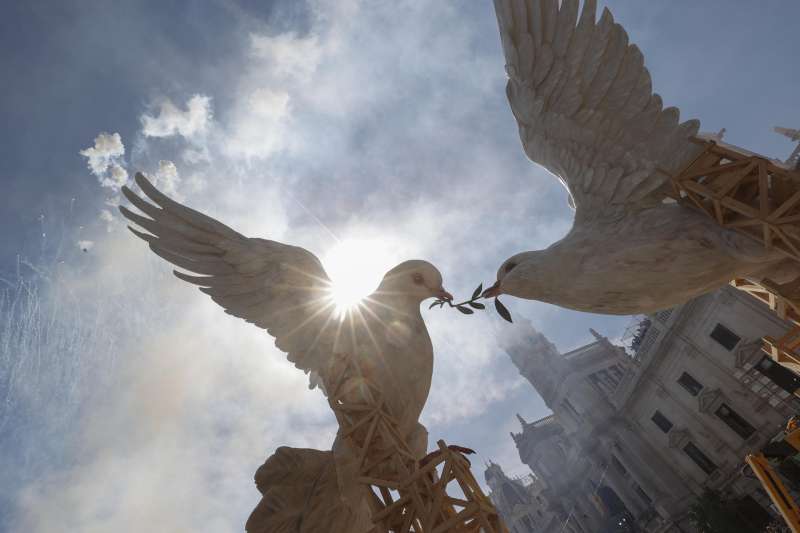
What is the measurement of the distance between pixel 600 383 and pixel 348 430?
43996mm

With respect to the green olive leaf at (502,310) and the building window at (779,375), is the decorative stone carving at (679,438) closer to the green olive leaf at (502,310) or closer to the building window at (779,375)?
the building window at (779,375)

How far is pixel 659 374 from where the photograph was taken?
85.7 ft

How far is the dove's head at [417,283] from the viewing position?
6117 mm

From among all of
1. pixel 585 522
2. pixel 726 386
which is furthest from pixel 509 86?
pixel 585 522

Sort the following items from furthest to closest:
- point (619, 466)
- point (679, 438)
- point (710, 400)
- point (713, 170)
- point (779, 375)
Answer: point (619, 466)
point (679, 438)
point (710, 400)
point (779, 375)
point (713, 170)

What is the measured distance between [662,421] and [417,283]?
90.9ft

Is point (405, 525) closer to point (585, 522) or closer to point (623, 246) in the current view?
point (623, 246)

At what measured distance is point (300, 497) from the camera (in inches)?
192

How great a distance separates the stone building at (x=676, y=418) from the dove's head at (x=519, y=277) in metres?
20.8

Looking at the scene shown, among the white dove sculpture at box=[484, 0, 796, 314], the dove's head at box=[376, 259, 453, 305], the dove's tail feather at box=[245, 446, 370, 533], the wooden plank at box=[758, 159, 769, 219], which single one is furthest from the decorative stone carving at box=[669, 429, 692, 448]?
the dove's tail feather at box=[245, 446, 370, 533]

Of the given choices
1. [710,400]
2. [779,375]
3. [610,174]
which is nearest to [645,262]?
[610,174]

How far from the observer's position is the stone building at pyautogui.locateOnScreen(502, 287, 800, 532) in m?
20.7

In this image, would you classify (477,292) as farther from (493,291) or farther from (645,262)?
(645,262)

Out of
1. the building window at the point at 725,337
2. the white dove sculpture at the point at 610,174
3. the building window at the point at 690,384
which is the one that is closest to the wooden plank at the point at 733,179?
the white dove sculpture at the point at 610,174
